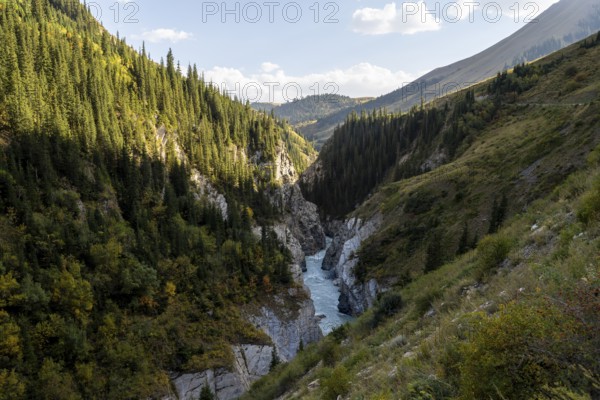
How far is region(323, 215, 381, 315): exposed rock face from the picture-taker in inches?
2058

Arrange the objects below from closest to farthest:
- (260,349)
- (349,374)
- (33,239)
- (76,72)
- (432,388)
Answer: (432,388)
(349,374)
(33,239)
(260,349)
(76,72)

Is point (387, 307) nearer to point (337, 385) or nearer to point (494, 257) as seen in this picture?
point (494, 257)

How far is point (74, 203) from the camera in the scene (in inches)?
1843

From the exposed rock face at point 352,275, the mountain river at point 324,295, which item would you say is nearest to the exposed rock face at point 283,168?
the mountain river at point 324,295

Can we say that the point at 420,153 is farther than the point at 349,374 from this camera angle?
Yes

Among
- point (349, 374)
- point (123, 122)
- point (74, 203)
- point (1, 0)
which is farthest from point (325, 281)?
point (1, 0)

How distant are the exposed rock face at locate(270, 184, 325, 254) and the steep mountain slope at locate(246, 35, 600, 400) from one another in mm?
25401

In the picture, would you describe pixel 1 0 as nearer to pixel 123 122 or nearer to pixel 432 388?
pixel 123 122

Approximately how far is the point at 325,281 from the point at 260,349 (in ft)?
126

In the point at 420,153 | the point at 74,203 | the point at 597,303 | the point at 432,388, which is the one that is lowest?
the point at 432,388

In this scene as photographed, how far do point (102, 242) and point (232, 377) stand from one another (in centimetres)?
2492

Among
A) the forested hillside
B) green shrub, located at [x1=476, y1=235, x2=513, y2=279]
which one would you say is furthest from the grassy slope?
green shrub, located at [x1=476, y1=235, x2=513, y2=279]

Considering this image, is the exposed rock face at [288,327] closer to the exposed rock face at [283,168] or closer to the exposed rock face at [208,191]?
the exposed rock face at [208,191]

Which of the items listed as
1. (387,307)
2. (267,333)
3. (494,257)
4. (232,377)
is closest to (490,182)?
(387,307)
